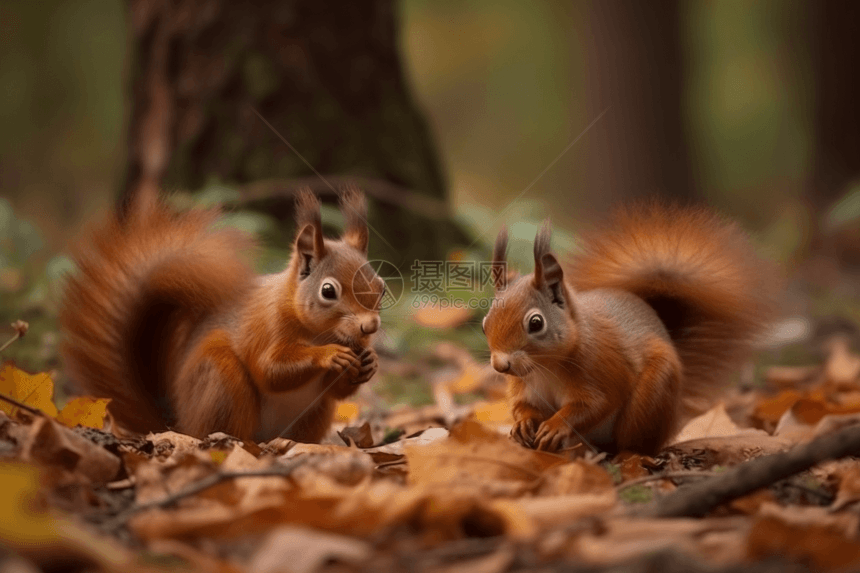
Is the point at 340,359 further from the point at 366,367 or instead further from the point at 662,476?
the point at 662,476

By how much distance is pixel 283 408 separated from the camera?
196 cm

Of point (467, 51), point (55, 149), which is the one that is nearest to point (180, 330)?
point (55, 149)

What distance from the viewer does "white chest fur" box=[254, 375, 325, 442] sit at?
1948 mm

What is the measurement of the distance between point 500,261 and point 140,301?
93 cm

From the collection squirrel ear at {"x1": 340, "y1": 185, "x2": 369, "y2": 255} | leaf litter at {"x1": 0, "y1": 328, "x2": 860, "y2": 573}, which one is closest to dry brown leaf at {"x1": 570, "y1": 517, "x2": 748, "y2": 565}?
leaf litter at {"x1": 0, "y1": 328, "x2": 860, "y2": 573}

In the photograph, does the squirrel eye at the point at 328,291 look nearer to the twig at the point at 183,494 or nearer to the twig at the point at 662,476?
the twig at the point at 183,494

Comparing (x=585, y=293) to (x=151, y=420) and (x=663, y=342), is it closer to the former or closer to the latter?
(x=663, y=342)

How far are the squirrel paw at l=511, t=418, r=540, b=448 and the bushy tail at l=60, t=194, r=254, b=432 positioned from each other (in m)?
0.80

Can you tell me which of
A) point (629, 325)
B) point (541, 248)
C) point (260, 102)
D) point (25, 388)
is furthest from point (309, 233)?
point (260, 102)

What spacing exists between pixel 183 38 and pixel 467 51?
8608mm

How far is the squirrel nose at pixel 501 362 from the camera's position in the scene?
1752mm

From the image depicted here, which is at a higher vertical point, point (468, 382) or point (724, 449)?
point (468, 382)

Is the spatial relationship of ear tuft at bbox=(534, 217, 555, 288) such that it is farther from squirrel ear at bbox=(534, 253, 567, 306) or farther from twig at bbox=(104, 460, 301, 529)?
twig at bbox=(104, 460, 301, 529)

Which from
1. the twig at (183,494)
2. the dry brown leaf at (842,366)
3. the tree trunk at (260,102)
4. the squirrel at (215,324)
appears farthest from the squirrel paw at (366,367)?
the dry brown leaf at (842,366)
